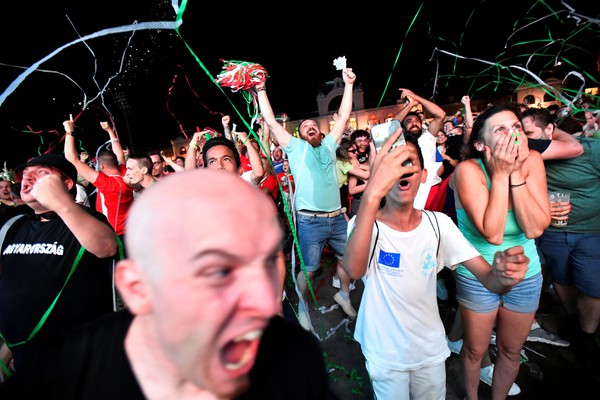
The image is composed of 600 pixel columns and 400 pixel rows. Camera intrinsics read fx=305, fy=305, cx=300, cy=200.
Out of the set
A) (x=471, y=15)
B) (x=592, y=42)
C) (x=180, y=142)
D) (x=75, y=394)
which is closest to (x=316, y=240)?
(x=75, y=394)

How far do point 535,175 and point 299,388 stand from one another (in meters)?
2.13

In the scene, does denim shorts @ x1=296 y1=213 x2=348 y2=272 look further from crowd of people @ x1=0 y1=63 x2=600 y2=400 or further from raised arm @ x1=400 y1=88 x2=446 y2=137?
raised arm @ x1=400 y1=88 x2=446 y2=137

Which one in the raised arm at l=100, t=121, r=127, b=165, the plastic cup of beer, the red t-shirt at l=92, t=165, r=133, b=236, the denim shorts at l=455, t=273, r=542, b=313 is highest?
the raised arm at l=100, t=121, r=127, b=165

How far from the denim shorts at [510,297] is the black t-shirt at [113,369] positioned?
1.54m

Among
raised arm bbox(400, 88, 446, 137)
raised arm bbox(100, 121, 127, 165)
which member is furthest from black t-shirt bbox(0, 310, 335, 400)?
raised arm bbox(100, 121, 127, 165)

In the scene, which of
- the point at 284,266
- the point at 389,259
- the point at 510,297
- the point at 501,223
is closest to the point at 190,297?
the point at 284,266

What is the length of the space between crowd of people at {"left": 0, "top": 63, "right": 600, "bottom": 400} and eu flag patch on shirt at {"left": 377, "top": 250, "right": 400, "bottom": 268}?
0.5 inches

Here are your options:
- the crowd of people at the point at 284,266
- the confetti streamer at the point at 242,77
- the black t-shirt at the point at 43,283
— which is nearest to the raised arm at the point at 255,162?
the crowd of people at the point at 284,266

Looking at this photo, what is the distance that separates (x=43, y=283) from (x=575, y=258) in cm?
448

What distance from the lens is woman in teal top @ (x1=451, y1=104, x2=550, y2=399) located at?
1979 mm

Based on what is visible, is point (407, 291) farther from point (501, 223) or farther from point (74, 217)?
point (74, 217)

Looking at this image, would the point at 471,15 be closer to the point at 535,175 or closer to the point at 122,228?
the point at 535,175

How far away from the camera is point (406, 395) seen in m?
1.87

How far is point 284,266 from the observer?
1.86m
